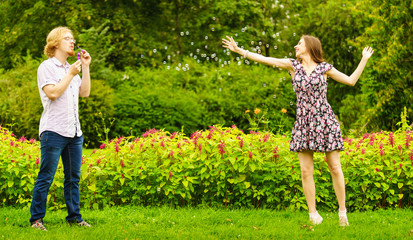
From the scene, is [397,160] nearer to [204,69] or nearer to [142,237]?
[142,237]

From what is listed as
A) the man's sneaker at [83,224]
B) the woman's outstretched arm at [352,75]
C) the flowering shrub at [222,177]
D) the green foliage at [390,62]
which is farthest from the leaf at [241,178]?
the green foliage at [390,62]

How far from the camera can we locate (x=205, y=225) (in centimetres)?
477

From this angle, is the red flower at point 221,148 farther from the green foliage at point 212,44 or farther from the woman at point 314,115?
the green foliage at point 212,44

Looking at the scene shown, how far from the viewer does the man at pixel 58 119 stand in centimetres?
431

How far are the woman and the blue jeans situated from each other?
192cm

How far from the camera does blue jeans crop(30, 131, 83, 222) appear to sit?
4.33m

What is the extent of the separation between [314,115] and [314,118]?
0.09ft

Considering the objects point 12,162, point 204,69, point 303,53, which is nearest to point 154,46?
point 204,69

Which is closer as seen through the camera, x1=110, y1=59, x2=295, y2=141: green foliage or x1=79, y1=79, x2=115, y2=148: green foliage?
x1=79, y1=79, x2=115, y2=148: green foliage

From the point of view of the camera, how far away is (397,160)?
581 cm

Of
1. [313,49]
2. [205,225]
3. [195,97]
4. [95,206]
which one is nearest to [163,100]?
[195,97]

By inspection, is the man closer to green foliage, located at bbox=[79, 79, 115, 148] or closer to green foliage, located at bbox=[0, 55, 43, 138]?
green foliage, located at bbox=[0, 55, 43, 138]

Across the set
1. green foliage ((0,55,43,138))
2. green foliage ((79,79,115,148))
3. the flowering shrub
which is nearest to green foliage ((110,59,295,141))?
green foliage ((79,79,115,148))

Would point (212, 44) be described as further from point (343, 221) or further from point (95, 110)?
point (343, 221)
